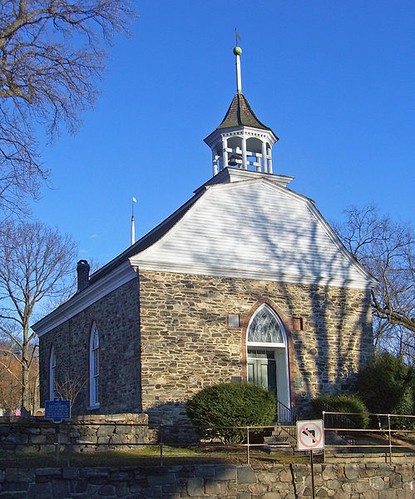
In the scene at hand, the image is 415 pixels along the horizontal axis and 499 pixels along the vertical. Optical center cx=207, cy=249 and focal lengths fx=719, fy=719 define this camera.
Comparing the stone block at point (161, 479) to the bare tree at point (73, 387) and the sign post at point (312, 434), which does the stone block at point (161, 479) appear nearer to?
the sign post at point (312, 434)

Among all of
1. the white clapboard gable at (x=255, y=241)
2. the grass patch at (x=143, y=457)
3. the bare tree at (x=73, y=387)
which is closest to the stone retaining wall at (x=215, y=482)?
the grass patch at (x=143, y=457)

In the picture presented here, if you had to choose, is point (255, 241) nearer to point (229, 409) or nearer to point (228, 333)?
point (228, 333)

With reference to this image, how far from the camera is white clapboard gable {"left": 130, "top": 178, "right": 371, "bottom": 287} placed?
22891mm

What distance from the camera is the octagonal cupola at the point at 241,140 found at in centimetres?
2717

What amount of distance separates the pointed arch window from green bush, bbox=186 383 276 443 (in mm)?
3391

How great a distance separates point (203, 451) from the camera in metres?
18.1

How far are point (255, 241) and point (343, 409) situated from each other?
6.22 m

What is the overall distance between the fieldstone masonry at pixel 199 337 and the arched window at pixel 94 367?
251 millimetres

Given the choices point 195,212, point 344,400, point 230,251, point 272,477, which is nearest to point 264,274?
point 230,251

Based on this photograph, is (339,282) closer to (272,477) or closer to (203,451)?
(203,451)

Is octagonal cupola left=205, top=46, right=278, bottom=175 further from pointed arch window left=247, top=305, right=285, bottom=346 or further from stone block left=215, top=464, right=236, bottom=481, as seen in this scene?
stone block left=215, top=464, right=236, bottom=481

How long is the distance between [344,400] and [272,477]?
7.72 m

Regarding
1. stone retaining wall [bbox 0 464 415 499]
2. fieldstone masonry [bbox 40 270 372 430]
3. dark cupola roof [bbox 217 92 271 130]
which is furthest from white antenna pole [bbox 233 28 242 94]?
stone retaining wall [bbox 0 464 415 499]

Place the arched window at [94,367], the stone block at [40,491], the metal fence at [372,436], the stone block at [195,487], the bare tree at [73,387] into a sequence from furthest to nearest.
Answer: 1. the bare tree at [73,387]
2. the arched window at [94,367]
3. the metal fence at [372,436]
4. the stone block at [195,487]
5. the stone block at [40,491]
